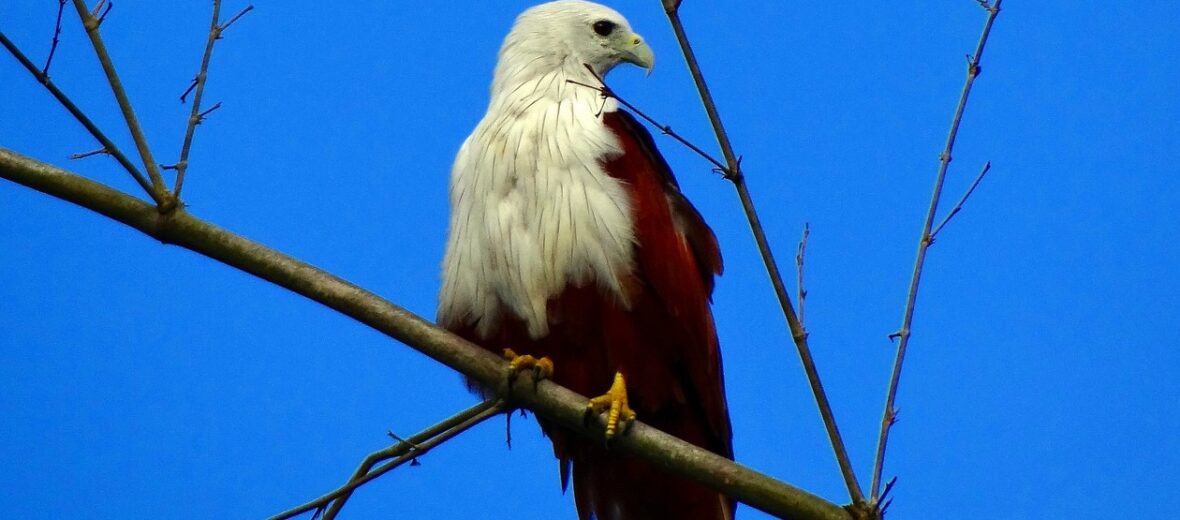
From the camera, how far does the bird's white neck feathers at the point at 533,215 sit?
361 centimetres

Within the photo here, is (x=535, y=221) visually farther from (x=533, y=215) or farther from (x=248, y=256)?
(x=248, y=256)

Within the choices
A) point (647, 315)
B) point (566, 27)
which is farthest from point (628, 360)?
point (566, 27)

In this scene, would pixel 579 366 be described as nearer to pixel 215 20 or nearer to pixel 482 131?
pixel 482 131

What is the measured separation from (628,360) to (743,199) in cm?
108

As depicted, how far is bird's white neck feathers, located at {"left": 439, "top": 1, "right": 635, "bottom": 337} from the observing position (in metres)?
3.61

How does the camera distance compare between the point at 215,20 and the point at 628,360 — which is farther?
the point at 628,360

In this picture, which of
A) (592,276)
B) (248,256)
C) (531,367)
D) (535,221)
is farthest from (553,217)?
(248,256)

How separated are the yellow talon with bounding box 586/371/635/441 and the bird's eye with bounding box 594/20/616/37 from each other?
1.42 metres

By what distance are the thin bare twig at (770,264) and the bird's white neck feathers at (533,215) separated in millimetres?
947

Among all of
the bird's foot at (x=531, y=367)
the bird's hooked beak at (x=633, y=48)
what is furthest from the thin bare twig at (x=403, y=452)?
the bird's hooked beak at (x=633, y=48)

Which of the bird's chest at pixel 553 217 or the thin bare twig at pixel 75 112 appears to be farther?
the bird's chest at pixel 553 217

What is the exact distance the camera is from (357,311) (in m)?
2.96

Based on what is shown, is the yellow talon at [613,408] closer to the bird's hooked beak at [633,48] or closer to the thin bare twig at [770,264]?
the thin bare twig at [770,264]

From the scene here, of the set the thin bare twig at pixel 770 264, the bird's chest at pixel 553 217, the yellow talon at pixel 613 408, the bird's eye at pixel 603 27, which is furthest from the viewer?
the bird's eye at pixel 603 27
